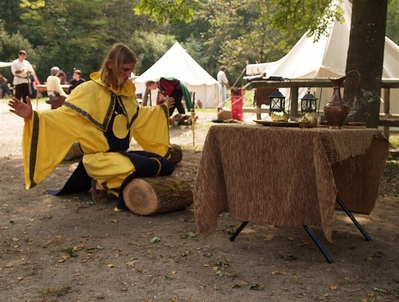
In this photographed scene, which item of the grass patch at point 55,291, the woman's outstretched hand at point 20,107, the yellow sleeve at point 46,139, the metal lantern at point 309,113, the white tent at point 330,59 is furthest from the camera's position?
the white tent at point 330,59

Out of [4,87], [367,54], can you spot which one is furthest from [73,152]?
[4,87]

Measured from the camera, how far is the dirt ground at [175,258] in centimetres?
338

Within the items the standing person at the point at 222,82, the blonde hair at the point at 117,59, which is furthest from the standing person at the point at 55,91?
the blonde hair at the point at 117,59

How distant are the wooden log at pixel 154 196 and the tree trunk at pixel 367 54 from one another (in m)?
2.92

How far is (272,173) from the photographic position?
12.4ft

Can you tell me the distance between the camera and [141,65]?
1668 inches

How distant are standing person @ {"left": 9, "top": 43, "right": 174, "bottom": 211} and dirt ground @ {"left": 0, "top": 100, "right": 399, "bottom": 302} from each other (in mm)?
392

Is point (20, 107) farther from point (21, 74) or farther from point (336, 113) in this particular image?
point (21, 74)

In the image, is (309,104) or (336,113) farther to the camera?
(309,104)

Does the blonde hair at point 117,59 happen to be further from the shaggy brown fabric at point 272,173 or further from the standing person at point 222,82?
the standing person at point 222,82

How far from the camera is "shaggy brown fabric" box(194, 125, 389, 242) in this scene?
357 cm

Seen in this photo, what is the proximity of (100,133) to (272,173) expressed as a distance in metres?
2.14

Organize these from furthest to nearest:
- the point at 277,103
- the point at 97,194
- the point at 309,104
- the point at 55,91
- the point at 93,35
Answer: the point at 93,35
the point at 55,91
the point at 97,194
the point at 309,104
the point at 277,103

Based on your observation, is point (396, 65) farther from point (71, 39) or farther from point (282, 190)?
point (71, 39)
